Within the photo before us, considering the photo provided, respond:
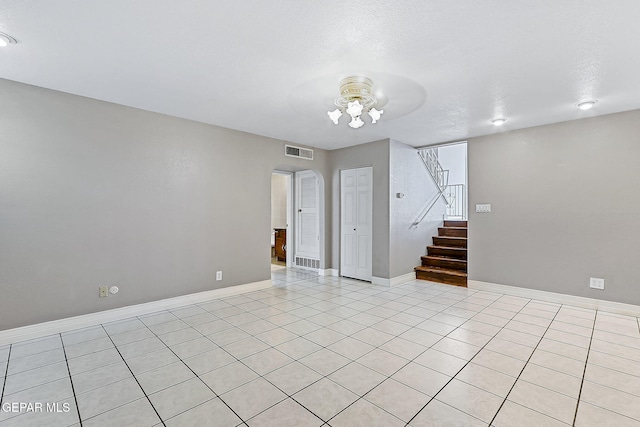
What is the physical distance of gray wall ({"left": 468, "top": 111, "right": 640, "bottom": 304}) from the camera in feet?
12.4

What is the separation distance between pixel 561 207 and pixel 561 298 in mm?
1308

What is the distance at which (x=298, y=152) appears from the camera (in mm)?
5574

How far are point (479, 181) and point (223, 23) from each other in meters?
4.57

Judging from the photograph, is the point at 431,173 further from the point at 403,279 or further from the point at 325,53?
the point at 325,53

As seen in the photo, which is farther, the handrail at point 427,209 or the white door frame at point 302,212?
the white door frame at point 302,212

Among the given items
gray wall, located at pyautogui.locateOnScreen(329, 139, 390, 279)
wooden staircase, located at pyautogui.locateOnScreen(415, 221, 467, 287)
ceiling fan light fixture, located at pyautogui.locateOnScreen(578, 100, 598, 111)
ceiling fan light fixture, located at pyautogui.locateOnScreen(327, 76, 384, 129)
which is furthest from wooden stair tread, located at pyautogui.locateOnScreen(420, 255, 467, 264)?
ceiling fan light fixture, located at pyautogui.locateOnScreen(327, 76, 384, 129)

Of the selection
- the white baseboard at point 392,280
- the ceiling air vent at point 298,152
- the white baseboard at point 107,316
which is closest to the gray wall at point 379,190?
the white baseboard at point 392,280

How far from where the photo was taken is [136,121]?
3.69 metres

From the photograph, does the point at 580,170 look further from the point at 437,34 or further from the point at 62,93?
the point at 62,93

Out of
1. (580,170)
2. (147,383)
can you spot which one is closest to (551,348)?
(580,170)

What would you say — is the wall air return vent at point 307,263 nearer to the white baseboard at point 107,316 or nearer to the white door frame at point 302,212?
the white door frame at point 302,212

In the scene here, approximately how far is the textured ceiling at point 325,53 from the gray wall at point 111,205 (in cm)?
A: 36

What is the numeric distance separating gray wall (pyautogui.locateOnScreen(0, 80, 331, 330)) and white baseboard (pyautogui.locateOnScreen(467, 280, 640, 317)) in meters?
3.91

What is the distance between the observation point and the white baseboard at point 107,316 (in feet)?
9.55
